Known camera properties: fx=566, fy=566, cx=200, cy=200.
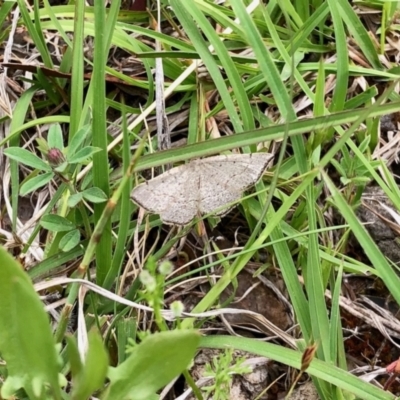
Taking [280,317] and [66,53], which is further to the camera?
[66,53]

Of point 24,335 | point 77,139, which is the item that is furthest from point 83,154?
point 24,335

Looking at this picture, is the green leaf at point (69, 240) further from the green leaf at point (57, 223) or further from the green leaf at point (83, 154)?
the green leaf at point (83, 154)

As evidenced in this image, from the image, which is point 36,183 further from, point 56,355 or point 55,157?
point 56,355

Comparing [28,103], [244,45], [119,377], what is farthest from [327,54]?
[119,377]

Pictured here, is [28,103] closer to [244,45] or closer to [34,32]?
[34,32]

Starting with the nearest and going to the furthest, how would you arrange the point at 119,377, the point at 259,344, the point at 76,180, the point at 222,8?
the point at 119,377, the point at 259,344, the point at 76,180, the point at 222,8

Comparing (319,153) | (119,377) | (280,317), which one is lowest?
(280,317)
